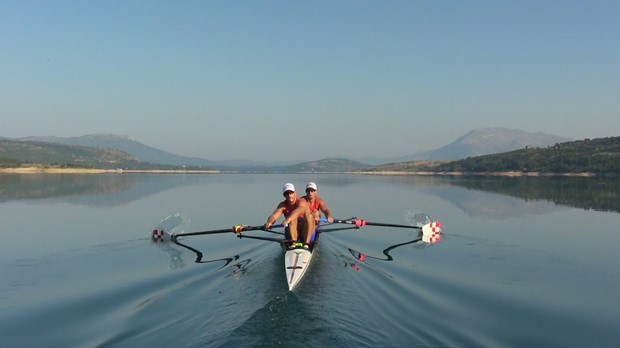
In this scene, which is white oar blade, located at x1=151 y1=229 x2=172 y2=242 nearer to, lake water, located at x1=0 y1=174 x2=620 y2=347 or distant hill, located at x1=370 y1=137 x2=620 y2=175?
lake water, located at x1=0 y1=174 x2=620 y2=347

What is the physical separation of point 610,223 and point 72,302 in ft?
97.7

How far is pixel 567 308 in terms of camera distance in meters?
11.6

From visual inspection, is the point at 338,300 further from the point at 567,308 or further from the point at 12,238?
the point at 12,238

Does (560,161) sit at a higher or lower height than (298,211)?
higher

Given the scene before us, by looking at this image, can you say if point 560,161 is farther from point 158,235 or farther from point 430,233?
point 158,235

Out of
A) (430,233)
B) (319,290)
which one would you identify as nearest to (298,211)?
(319,290)

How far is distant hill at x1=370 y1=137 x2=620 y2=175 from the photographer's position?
116500 mm

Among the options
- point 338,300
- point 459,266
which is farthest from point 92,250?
point 459,266

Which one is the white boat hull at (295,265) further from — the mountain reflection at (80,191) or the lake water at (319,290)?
the mountain reflection at (80,191)

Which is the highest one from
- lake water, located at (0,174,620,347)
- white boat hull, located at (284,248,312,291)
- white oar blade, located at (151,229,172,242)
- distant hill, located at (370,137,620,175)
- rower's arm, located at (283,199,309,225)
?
distant hill, located at (370,137,620,175)

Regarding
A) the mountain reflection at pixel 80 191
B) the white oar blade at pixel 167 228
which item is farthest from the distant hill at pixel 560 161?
the white oar blade at pixel 167 228

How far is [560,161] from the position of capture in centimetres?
13000

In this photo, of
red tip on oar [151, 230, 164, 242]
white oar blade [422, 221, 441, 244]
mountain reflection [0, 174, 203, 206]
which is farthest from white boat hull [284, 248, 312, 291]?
mountain reflection [0, 174, 203, 206]

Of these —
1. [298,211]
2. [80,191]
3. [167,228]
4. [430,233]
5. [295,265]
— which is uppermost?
[298,211]
